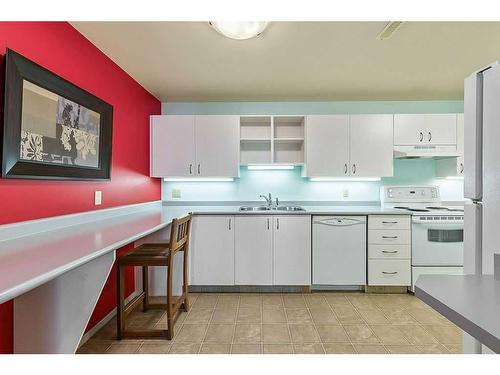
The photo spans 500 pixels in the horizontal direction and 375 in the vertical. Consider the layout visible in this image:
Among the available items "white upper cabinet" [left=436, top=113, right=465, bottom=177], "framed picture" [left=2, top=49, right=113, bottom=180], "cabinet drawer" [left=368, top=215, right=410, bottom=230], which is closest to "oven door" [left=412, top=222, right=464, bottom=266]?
"cabinet drawer" [left=368, top=215, right=410, bottom=230]

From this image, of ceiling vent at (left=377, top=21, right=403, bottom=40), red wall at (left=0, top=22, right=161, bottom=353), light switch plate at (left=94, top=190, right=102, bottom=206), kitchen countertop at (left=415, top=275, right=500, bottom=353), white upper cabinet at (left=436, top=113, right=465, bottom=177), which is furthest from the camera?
white upper cabinet at (left=436, top=113, right=465, bottom=177)

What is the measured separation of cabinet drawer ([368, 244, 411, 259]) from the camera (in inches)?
127

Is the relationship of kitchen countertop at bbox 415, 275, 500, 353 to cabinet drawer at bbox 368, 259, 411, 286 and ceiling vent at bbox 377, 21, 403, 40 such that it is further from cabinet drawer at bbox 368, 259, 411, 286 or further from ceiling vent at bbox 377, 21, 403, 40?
cabinet drawer at bbox 368, 259, 411, 286

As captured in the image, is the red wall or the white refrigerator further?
the red wall

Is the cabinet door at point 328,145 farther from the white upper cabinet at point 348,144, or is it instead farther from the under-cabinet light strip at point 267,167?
the under-cabinet light strip at point 267,167

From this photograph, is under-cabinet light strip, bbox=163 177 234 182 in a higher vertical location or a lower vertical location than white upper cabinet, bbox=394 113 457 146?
lower

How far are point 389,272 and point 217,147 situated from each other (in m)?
2.40

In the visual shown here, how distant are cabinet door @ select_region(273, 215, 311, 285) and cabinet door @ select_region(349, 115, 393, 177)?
99cm

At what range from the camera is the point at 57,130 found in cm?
188

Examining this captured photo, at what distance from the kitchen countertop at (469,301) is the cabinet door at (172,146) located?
3.09 meters

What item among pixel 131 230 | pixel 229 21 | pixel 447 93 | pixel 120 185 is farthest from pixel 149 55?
pixel 447 93

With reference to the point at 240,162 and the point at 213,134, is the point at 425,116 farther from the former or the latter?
the point at 213,134

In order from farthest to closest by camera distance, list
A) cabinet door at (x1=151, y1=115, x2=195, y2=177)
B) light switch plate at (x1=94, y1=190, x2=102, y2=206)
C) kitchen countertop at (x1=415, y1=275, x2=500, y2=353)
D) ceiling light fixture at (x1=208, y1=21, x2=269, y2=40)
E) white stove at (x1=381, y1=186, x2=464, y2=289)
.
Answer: cabinet door at (x1=151, y1=115, x2=195, y2=177)
white stove at (x1=381, y1=186, x2=464, y2=289)
light switch plate at (x1=94, y1=190, x2=102, y2=206)
ceiling light fixture at (x1=208, y1=21, x2=269, y2=40)
kitchen countertop at (x1=415, y1=275, x2=500, y2=353)

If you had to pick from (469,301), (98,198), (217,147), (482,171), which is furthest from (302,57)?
(469,301)
